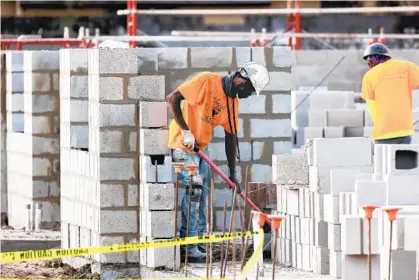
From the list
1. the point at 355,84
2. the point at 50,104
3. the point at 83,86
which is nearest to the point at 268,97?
the point at 83,86

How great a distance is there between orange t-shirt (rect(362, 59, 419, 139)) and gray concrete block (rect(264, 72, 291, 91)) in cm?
75

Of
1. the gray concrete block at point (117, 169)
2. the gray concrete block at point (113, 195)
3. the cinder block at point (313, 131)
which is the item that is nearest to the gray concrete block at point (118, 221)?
the gray concrete block at point (113, 195)

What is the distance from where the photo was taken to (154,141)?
14.5 meters

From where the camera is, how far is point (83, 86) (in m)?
16.0

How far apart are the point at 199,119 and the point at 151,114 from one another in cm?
68

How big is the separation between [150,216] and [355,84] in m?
8.83

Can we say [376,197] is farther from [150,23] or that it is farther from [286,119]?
[150,23]

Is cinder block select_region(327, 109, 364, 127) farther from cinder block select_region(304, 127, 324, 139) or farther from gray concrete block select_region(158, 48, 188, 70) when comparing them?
gray concrete block select_region(158, 48, 188, 70)

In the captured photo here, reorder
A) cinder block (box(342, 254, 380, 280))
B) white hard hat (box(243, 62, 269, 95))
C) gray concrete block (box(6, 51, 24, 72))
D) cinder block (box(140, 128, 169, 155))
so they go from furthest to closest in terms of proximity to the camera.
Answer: gray concrete block (box(6, 51, 24, 72)) → white hard hat (box(243, 62, 269, 95)) → cinder block (box(140, 128, 169, 155)) → cinder block (box(342, 254, 380, 280))

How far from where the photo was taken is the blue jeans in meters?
14.9

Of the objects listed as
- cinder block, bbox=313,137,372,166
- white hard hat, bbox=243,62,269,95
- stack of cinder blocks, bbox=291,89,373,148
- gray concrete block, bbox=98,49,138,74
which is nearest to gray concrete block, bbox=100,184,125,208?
gray concrete block, bbox=98,49,138,74

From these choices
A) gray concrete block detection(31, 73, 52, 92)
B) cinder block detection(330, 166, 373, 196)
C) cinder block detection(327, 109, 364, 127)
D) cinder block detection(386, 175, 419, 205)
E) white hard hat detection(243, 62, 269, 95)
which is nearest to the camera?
cinder block detection(386, 175, 419, 205)

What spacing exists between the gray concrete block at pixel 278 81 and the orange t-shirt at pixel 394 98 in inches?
29.7

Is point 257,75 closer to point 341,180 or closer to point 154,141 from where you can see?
point 154,141
